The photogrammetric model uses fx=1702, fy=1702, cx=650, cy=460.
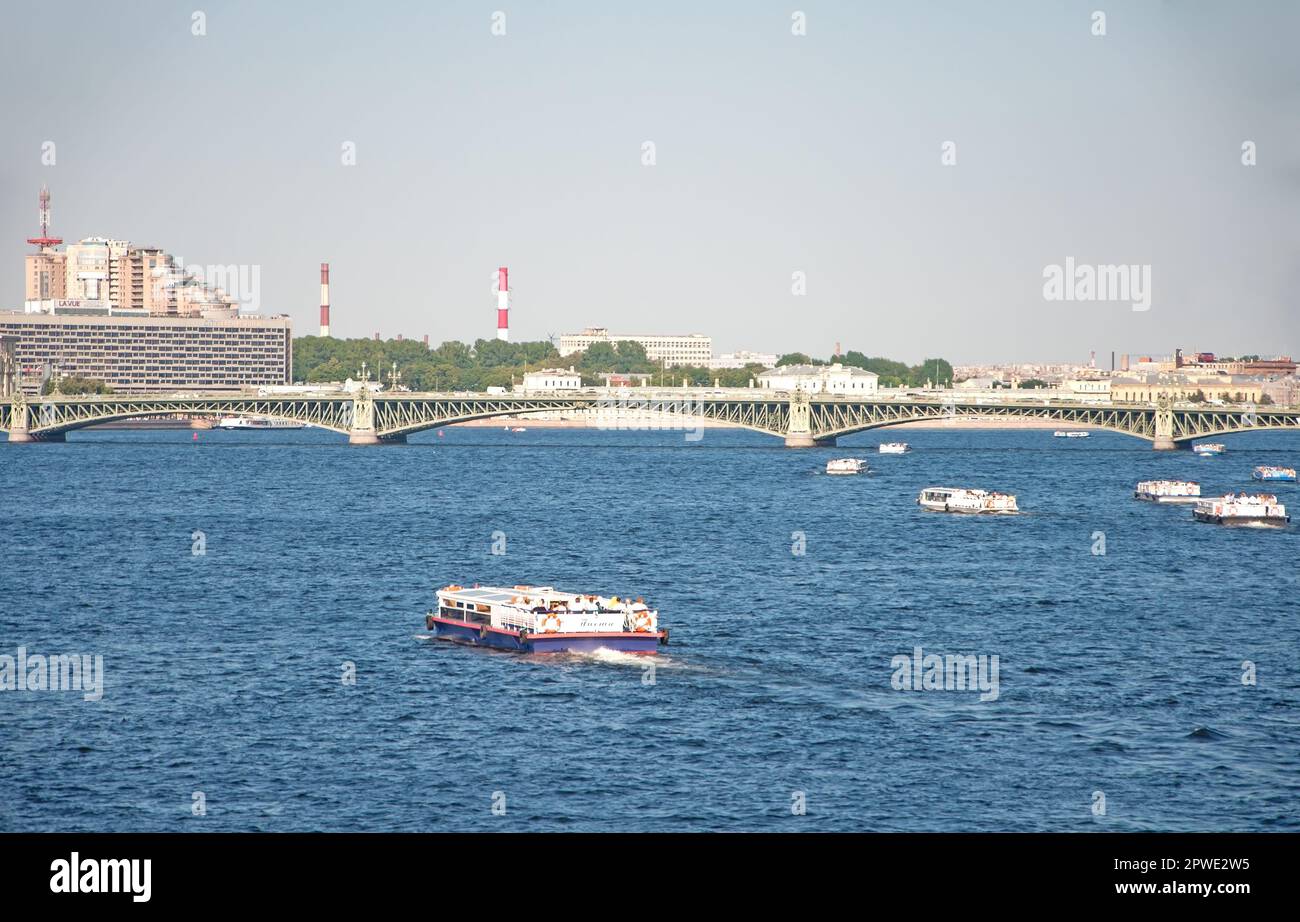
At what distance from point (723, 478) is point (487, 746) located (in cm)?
10418

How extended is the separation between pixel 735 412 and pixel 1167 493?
67761 millimetres

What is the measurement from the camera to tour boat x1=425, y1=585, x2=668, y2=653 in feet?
142

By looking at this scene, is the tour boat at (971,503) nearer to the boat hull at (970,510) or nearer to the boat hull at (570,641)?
the boat hull at (970,510)

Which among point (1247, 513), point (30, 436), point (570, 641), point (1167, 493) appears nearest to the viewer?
point (570, 641)

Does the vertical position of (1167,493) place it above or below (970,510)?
above

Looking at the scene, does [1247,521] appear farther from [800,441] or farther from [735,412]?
[735,412]

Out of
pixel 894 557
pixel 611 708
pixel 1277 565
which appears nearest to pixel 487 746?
pixel 611 708

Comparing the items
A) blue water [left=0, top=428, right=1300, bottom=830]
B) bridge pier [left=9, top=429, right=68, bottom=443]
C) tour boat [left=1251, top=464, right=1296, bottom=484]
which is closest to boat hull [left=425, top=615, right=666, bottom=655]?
blue water [left=0, top=428, right=1300, bottom=830]

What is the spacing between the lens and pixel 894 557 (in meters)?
72.9

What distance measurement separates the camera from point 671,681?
39.6 m

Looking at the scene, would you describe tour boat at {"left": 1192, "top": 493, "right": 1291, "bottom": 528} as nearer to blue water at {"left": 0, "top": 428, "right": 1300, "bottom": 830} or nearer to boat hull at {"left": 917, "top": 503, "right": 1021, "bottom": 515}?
blue water at {"left": 0, "top": 428, "right": 1300, "bottom": 830}

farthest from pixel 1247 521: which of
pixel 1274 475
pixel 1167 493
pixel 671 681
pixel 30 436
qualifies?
pixel 30 436

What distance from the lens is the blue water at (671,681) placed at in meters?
28.5
